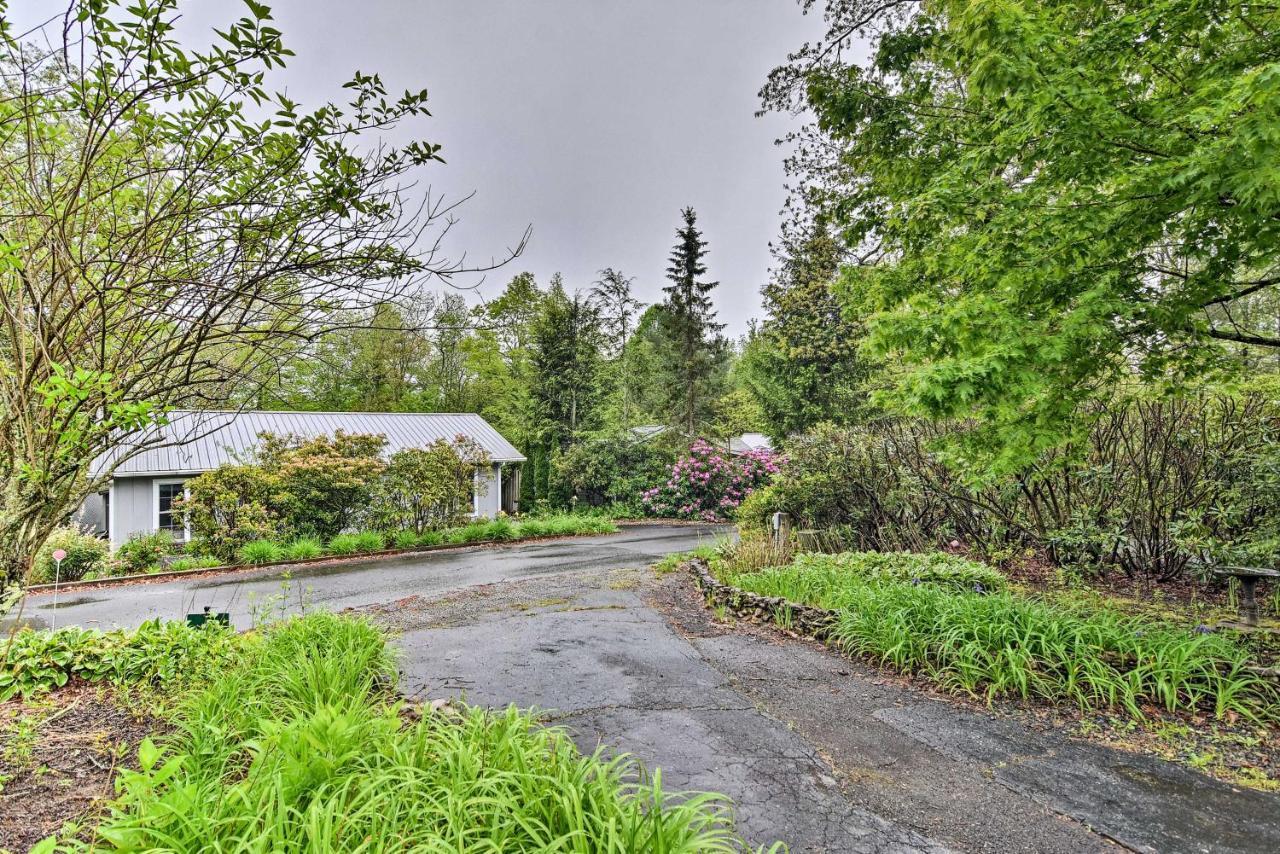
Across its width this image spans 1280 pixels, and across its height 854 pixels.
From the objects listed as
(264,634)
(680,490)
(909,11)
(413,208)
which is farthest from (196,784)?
(680,490)

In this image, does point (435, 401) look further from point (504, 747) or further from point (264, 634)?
point (504, 747)

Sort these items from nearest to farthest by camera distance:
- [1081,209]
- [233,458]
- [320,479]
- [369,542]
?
[1081,209]
[369,542]
[320,479]
[233,458]

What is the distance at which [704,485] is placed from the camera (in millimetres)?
19500

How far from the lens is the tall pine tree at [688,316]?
72.1 ft

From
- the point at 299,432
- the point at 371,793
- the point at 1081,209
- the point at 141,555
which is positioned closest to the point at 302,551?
the point at 141,555

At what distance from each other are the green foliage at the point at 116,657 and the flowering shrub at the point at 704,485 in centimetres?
1636

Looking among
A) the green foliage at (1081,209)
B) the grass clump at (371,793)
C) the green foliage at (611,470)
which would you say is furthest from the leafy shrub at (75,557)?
the green foliage at (1081,209)

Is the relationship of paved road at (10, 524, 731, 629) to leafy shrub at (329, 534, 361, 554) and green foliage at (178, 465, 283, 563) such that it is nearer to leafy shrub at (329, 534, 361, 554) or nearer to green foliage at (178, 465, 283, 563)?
leafy shrub at (329, 534, 361, 554)

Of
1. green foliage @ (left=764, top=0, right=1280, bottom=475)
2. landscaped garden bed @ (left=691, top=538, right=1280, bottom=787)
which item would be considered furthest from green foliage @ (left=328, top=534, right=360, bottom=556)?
green foliage @ (left=764, top=0, right=1280, bottom=475)

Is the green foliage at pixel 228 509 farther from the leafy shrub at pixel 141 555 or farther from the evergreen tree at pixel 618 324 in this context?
the evergreen tree at pixel 618 324

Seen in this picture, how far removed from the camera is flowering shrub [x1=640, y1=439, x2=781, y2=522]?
19594 mm

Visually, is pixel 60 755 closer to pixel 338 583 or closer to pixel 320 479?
pixel 338 583

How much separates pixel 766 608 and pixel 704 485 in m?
13.1

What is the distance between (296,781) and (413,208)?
2605mm
